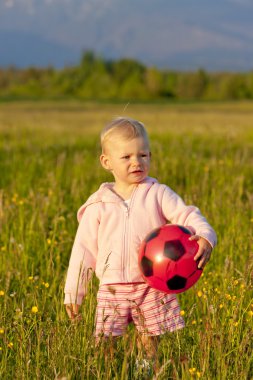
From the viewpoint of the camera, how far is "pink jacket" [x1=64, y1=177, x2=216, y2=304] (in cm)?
362

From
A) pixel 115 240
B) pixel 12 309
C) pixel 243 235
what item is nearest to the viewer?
pixel 115 240

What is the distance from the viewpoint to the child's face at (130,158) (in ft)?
11.8

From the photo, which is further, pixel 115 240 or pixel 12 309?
pixel 12 309

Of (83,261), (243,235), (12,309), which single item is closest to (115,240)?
(83,261)

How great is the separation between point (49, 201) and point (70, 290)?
277cm

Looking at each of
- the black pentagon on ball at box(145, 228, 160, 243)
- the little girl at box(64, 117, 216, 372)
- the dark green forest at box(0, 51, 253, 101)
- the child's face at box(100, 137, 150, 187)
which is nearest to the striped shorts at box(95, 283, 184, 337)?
the little girl at box(64, 117, 216, 372)

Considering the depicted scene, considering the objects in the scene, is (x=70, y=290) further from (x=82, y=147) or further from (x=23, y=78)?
(x=23, y=78)

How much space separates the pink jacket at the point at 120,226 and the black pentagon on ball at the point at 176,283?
242 mm

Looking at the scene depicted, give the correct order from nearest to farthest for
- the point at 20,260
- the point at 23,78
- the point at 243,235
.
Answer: the point at 20,260
the point at 243,235
the point at 23,78

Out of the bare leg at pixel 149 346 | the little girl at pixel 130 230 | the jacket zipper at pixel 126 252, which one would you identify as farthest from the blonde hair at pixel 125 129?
the bare leg at pixel 149 346

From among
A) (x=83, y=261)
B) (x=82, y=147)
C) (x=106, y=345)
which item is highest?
(x=82, y=147)

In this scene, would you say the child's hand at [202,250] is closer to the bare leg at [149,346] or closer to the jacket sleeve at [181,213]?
the jacket sleeve at [181,213]

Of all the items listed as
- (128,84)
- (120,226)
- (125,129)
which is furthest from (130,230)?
(128,84)

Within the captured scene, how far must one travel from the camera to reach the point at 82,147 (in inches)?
519
